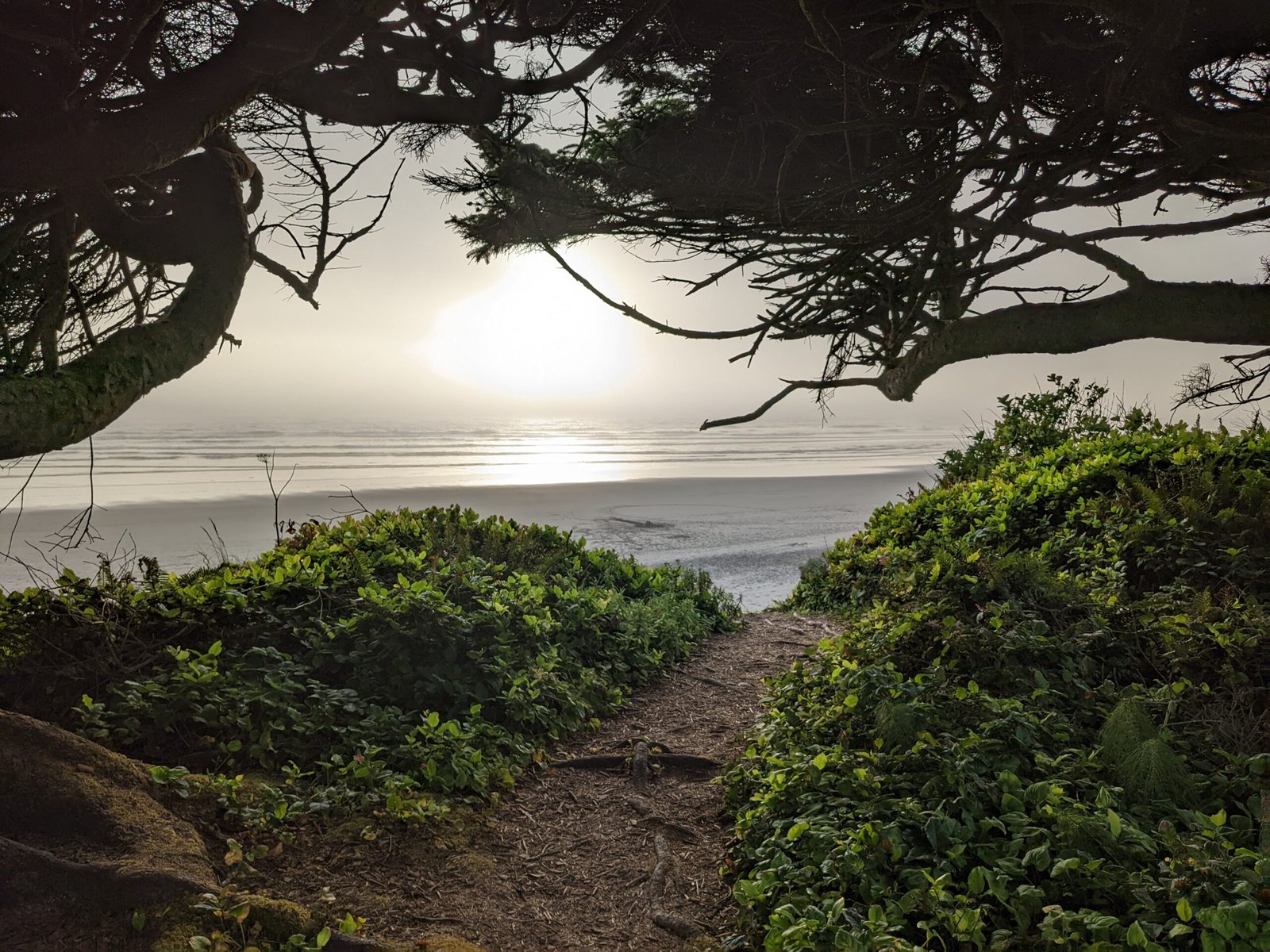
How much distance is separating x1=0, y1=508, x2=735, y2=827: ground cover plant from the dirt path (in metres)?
0.29

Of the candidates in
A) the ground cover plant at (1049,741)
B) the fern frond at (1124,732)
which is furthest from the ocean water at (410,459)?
the fern frond at (1124,732)

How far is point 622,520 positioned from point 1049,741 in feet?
48.6

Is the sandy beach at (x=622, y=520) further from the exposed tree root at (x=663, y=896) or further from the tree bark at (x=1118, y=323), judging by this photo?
the exposed tree root at (x=663, y=896)

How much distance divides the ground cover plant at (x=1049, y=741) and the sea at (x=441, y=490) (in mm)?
4545

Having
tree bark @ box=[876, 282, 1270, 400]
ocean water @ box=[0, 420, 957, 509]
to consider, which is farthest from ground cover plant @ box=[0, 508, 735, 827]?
ocean water @ box=[0, 420, 957, 509]

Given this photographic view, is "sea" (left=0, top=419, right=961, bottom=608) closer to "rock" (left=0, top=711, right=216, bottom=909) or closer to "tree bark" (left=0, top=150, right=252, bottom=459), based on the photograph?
"tree bark" (left=0, top=150, right=252, bottom=459)

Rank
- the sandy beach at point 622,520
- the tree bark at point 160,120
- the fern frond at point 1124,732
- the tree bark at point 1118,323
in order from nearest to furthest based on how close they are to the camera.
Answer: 1. the tree bark at point 160,120
2. the fern frond at point 1124,732
3. the tree bark at point 1118,323
4. the sandy beach at point 622,520

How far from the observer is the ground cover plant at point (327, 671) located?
4.79 meters

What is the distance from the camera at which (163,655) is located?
5.68 metres

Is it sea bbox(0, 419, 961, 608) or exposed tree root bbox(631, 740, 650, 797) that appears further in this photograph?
sea bbox(0, 419, 961, 608)

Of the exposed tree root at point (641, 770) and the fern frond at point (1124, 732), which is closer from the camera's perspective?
the fern frond at point (1124, 732)

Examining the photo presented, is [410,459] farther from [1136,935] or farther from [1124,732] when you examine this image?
[1136,935]

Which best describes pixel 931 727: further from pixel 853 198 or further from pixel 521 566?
pixel 521 566

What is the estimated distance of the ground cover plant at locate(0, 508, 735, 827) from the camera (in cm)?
479
